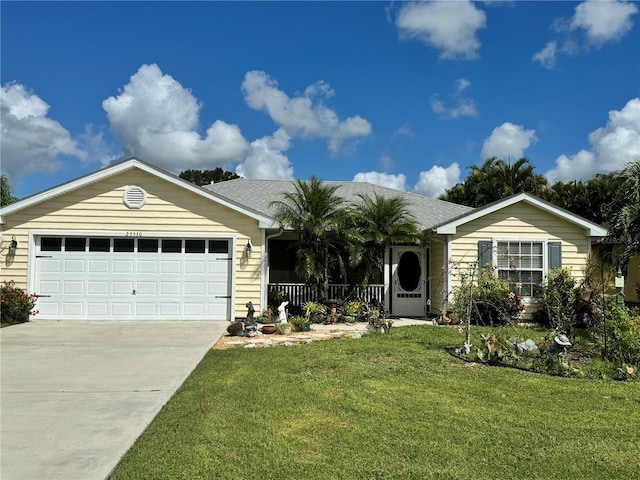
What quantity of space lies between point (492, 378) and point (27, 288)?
12.0 metres

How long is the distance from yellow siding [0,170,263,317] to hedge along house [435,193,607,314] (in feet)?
18.9

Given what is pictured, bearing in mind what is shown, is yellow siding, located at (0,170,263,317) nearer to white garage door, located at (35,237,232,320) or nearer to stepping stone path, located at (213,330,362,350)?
white garage door, located at (35,237,232,320)

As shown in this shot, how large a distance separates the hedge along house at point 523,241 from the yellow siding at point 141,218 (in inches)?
227

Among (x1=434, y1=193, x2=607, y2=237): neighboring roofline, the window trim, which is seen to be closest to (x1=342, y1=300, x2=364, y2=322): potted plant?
(x1=434, y1=193, x2=607, y2=237): neighboring roofline

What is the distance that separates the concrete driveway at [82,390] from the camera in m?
3.88

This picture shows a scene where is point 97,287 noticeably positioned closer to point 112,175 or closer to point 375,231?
point 112,175

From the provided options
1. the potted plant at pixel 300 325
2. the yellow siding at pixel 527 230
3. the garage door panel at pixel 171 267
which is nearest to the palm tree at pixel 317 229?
the potted plant at pixel 300 325

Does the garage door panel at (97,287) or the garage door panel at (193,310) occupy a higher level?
the garage door panel at (97,287)

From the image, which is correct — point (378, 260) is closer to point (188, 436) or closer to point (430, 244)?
point (430, 244)

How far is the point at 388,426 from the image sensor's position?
4.46m

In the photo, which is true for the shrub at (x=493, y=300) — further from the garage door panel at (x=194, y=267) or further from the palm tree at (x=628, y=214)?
the garage door panel at (x=194, y=267)

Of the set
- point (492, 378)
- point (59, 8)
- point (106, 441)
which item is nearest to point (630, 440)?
point (492, 378)

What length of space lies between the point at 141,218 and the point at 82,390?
24.9ft

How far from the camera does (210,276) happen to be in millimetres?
12969
